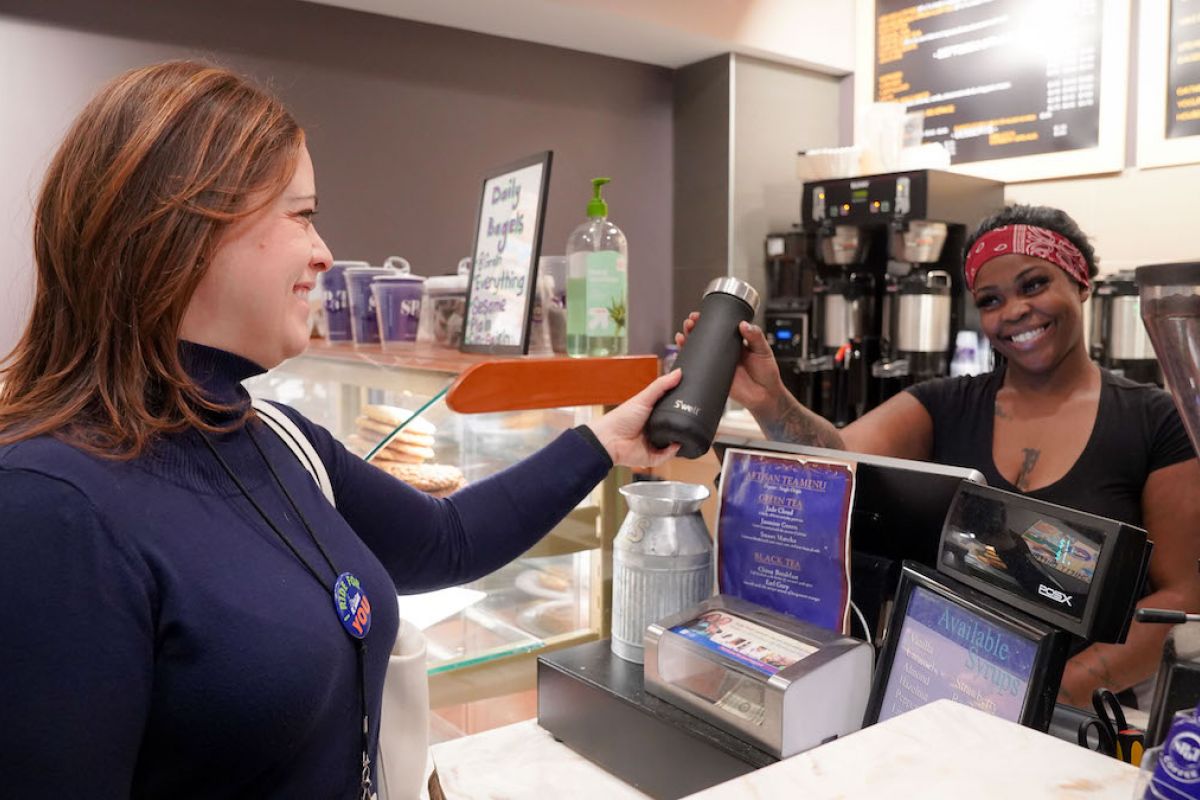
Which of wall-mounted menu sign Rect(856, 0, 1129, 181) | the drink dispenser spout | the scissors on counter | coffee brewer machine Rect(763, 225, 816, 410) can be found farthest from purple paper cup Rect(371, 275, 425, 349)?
wall-mounted menu sign Rect(856, 0, 1129, 181)

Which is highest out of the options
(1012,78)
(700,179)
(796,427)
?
(1012,78)

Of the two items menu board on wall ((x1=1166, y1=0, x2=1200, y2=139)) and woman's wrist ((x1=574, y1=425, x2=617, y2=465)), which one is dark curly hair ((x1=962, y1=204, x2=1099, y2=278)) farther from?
menu board on wall ((x1=1166, y1=0, x2=1200, y2=139))

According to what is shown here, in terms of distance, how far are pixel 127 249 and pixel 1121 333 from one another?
Answer: 10.4 feet

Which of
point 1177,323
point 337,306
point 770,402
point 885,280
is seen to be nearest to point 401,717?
point 1177,323

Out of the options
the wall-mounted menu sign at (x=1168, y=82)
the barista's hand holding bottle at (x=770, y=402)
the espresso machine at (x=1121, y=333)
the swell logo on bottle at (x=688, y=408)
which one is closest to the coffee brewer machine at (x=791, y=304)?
the espresso machine at (x=1121, y=333)

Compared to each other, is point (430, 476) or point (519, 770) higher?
point (430, 476)

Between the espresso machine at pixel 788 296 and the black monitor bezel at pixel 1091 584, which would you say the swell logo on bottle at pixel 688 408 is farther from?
the espresso machine at pixel 788 296

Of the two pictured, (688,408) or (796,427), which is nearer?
(688,408)

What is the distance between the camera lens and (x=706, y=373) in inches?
51.8

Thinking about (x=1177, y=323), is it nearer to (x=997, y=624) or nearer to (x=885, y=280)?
(x=997, y=624)

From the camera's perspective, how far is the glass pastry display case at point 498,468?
1.56m

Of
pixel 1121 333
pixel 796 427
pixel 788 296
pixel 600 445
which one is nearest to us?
pixel 600 445

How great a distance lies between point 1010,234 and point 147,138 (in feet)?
5.25

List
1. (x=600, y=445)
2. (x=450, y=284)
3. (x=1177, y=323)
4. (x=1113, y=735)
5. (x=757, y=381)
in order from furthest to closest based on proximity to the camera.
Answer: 1. (x=450, y=284)
2. (x=757, y=381)
3. (x=600, y=445)
4. (x=1113, y=735)
5. (x=1177, y=323)
